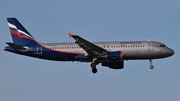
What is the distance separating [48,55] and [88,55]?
6.20 m

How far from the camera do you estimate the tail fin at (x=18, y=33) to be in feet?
235

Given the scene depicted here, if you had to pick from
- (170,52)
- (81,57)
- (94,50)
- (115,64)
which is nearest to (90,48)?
(94,50)

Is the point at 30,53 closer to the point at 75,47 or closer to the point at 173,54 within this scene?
the point at 75,47

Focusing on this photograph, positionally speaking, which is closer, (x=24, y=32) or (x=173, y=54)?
(x=173, y=54)

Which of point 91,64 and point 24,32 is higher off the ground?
point 24,32

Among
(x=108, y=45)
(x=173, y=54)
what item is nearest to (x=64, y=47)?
(x=108, y=45)

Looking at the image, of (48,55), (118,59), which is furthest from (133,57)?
(48,55)

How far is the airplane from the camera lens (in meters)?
65.9

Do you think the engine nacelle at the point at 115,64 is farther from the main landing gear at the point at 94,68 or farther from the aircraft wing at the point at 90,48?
the aircraft wing at the point at 90,48

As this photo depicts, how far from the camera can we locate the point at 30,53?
69.1 metres

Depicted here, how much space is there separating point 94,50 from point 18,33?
13.9 meters

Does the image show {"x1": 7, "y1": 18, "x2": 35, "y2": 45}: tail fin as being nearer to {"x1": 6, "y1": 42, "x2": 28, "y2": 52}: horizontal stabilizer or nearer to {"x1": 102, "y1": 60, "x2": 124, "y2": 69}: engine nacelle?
{"x1": 6, "y1": 42, "x2": 28, "y2": 52}: horizontal stabilizer

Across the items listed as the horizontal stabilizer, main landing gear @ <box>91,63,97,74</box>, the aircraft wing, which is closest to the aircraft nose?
the aircraft wing

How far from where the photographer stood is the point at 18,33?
72.6 meters
